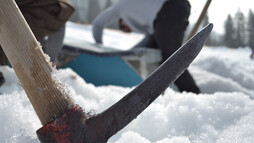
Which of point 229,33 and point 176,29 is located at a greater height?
point 176,29

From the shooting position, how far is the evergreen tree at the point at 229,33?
29969 millimetres

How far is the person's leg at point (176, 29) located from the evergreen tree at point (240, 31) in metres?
30.0

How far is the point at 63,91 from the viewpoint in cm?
50

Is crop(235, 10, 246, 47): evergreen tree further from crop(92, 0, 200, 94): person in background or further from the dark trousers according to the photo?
the dark trousers

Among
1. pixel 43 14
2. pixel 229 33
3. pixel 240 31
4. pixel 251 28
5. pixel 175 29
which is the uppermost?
pixel 43 14

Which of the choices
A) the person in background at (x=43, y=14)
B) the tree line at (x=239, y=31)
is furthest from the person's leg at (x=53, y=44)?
the tree line at (x=239, y=31)

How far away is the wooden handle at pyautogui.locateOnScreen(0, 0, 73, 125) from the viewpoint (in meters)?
0.48

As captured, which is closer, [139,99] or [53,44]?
[139,99]

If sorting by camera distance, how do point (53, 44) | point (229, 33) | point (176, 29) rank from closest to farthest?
1. point (53, 44)
2. point (176, 29)
3. point (229, 33)

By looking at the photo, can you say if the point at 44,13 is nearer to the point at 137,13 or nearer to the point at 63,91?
the point at 63,91

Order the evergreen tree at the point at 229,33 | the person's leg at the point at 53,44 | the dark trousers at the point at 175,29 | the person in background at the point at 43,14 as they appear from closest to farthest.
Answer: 1. the person in background at the point at 43,14
2. the person's leg at the point at 53,44
3. the dark trousers at the point at 175,29
4. the evergreen tree at the point at 229,33

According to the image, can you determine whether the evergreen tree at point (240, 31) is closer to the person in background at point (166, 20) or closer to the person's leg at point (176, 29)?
the person in background at point (166, 20)

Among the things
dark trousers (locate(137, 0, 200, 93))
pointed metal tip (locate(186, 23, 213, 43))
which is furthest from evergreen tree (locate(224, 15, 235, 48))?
pointed metal tip (locate(186, 23, 213, 43))

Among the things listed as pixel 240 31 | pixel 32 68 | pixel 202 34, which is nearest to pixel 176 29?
pixel 202 34
